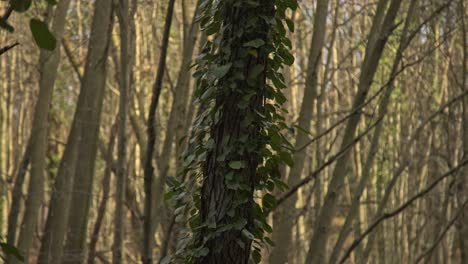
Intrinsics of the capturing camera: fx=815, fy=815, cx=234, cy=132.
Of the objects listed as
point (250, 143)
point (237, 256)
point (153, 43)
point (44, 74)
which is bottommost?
point (237, 256)

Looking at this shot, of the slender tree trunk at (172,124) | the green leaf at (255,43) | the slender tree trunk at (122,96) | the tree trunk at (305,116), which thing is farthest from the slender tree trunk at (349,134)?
the green leaf at (255,43)

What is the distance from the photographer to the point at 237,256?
Answer: 2.58 m

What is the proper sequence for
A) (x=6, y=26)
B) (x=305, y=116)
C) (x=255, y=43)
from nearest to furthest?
(x=6, y=26)
(x=255, y=43)
(x=305, y=116)

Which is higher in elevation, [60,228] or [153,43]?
[153,43]

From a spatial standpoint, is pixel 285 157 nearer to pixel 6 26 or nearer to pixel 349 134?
pixel 349 134

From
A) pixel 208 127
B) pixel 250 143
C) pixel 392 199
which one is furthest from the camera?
pixel 392 199

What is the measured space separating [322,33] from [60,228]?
202cm

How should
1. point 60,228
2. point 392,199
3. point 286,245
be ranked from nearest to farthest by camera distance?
point 286,245
point 60,228
point 392,199

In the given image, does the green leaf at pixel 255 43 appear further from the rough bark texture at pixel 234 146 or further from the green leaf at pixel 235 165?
the green leaf at pixel 235 165

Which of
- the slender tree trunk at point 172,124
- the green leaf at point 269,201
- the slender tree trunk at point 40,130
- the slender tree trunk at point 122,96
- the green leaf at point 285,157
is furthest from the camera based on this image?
the slender tree trunk at point 40,130

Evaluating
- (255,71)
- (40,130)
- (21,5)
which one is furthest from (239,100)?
(40,130)

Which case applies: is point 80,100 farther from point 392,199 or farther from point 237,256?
point 392,199

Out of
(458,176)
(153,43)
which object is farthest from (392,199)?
(458,176)

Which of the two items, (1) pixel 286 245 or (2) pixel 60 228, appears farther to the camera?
(2) pixel 60 228
